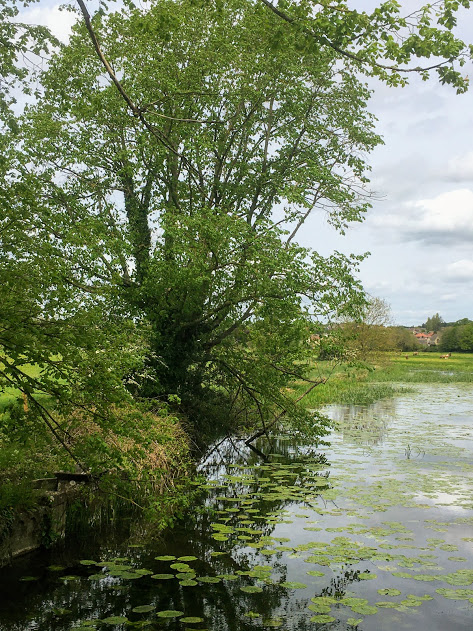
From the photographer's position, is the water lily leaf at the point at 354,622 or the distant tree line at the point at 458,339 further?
the distant tree line at the point at 458,339

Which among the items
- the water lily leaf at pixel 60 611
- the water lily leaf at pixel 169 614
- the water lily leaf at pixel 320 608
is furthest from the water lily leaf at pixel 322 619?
the water lily leaf at pixel 60 611

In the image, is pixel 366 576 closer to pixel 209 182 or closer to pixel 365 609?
pixel 365 609

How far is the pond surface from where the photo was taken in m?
6.26

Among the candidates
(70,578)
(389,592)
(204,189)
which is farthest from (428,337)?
(70,578)

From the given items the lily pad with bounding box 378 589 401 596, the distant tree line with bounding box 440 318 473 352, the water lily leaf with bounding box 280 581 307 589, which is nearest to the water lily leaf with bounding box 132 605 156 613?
the water lily leaf with bounding box 280 581 307 589

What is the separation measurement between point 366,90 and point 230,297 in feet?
27.1

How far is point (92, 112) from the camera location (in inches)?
581

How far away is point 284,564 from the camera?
774 centimetres

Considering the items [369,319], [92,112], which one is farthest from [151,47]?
[369,319]

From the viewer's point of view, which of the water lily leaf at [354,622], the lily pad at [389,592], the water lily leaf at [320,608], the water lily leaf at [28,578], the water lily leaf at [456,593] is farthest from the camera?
the water lily leaf at [28,578]

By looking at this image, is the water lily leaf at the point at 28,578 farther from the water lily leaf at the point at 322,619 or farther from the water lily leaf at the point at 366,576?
the water lily leaf at the point at 366,576

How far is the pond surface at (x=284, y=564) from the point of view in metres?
6.26

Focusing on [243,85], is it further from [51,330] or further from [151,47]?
[51,330]

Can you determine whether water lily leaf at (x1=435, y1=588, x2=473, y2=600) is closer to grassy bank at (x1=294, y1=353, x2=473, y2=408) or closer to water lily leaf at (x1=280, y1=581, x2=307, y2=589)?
water lily leaf at (x1=280, y1=581, x2=307, y2=589)
